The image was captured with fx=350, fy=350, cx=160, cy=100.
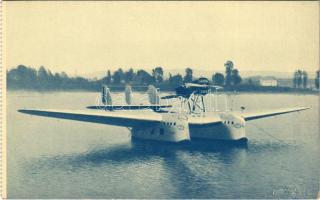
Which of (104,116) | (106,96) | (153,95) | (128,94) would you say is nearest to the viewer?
(104,116)

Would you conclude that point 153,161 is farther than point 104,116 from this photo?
No

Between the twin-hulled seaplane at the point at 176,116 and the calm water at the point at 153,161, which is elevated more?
the twin-hulled seaplane at the point at 176,116

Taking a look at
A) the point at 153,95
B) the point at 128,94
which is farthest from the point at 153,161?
the point at 128,94

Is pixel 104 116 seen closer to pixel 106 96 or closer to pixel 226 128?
pixel 106 96

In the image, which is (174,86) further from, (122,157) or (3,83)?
(3,83)

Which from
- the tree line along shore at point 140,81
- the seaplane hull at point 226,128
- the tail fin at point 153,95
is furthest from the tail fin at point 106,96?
the seaplane hull at point 226,128

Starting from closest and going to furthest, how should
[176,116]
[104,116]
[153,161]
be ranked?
[153,161]
[104,116]
[176,116]

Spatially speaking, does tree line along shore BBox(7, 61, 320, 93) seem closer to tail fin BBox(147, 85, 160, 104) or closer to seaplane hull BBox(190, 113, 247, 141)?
tail fin BBox(147, 85, 160, 104)

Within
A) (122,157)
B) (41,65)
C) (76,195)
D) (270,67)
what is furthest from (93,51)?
(270,67)

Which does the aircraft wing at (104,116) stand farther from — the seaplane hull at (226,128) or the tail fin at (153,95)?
the seaplane hull at (226,128)
